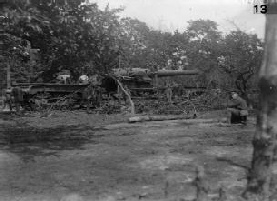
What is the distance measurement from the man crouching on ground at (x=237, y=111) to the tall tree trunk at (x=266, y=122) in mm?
9068

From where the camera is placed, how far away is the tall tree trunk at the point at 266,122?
17.5 ft

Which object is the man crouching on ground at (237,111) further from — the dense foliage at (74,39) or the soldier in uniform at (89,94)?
the soldier in uniform at (89,94)

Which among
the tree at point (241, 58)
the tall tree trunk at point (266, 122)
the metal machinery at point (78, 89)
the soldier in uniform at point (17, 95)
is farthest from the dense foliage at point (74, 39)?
the soldier in uniform at point (17, 95)

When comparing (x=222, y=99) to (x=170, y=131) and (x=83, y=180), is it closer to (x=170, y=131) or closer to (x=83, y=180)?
(x=170, y=131)

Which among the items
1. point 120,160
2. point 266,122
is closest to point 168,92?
point 120,160

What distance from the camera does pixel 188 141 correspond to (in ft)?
37.7

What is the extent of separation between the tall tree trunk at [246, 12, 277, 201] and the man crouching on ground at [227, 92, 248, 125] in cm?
907

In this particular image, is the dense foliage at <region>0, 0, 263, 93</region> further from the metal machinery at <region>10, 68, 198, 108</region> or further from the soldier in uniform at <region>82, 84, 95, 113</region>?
the metal machinery at <region>10, 68, 198, 108</region>

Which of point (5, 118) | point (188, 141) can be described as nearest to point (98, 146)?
point (188, 141)

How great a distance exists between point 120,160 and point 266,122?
416 centimetres

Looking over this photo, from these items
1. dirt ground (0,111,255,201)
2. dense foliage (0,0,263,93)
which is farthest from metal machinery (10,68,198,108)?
dirt ground (0,111,255,201)

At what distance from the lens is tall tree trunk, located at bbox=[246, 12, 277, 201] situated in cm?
532

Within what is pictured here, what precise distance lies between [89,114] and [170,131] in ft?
24.7

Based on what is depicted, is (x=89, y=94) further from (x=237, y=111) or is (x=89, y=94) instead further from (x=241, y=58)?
(x=237, y=111)
